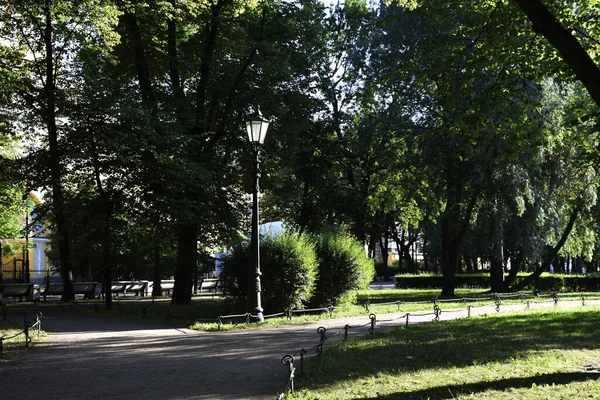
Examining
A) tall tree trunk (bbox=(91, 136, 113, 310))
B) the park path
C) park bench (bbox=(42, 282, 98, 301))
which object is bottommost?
the park path

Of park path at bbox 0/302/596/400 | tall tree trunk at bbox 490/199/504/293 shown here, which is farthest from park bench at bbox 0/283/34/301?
tall tree trunk at bbox 490/199/504/293

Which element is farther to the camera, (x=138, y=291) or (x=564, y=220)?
(x=564, y=220)

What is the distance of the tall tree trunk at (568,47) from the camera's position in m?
7.43

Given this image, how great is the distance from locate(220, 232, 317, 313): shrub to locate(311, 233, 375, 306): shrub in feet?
5.86

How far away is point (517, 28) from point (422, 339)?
6117mm

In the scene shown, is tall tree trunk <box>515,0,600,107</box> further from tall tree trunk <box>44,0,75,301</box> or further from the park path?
tall tree trunk <box>44,0,75,301</box>

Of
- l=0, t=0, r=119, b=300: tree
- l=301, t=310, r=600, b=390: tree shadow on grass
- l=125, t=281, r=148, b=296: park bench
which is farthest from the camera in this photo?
l=125, t=281, r=148, b=296: park bench

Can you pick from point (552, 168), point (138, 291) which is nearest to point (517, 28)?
point (552, 168)

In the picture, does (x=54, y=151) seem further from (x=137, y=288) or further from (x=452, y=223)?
(x=452, y=223)

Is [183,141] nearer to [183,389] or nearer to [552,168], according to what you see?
[183,389]

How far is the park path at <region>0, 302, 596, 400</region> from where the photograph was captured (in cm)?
729

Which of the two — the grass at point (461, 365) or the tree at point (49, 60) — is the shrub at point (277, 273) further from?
the tree at point (49, 60)

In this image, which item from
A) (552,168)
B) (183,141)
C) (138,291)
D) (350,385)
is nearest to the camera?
(350,385)

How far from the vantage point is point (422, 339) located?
36.8ft
